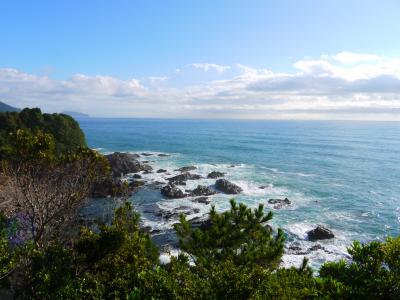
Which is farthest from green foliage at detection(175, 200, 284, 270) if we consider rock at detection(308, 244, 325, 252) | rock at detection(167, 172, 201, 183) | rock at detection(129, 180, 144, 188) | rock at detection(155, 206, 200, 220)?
rock at detection(167, 172, 201, 183)

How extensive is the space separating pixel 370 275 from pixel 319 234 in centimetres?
2546

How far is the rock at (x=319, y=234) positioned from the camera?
37.5m

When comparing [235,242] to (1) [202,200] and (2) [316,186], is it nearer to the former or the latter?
(1) [202,200]

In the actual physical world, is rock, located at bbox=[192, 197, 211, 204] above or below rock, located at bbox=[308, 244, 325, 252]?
above

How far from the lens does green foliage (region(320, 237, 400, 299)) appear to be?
1240cm

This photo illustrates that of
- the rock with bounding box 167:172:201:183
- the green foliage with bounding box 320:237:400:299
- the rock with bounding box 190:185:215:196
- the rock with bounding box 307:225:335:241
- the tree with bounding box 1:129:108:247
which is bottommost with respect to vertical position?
the rock with bounding box 307:225:335:241

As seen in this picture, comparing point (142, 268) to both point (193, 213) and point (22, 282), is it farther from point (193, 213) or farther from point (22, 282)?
point (193, 213)

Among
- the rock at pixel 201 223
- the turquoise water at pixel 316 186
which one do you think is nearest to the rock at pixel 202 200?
the turquoise water at pixel 316 186

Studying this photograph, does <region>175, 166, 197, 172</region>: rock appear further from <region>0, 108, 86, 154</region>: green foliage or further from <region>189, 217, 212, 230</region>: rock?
<region>189, 217, 212, 230</region>: rock

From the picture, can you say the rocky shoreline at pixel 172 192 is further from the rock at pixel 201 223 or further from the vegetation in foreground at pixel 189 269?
the vegetation in foreground at pixel 189 269

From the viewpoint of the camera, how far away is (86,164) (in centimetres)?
2214

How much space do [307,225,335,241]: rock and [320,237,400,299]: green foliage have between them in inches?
936

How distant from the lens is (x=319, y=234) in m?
37.7

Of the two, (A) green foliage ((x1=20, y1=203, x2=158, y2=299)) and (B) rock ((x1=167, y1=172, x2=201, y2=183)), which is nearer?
(A) green foliage ((x1=20, y1=203, x2=158, y2=299))
